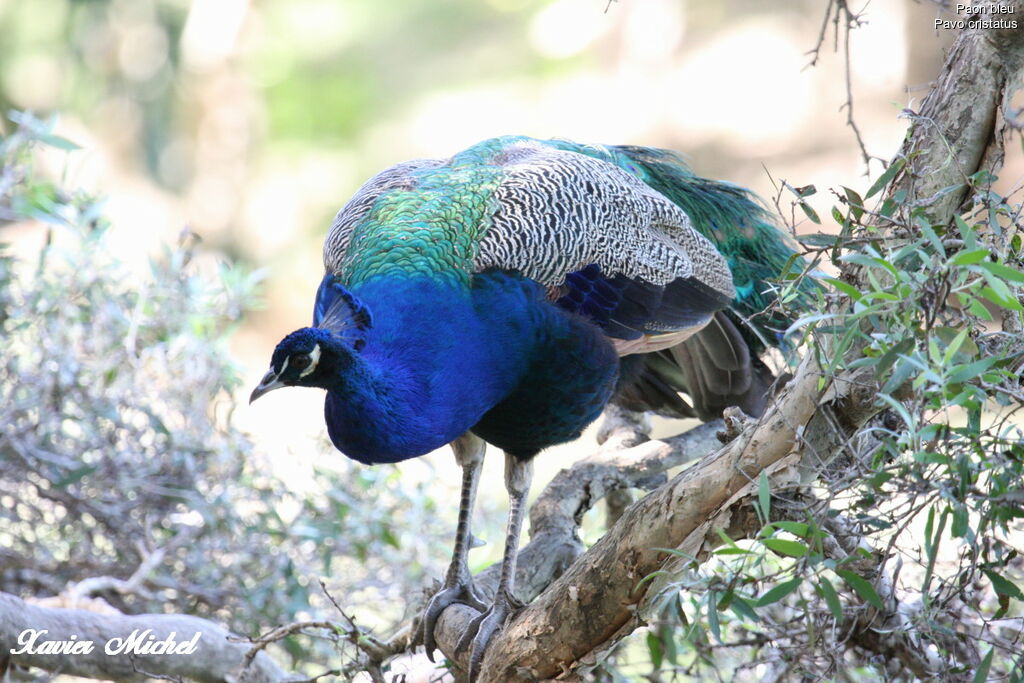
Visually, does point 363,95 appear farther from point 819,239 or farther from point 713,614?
point 713,614

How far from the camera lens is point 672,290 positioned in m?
2.86

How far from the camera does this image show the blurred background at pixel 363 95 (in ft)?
26.0

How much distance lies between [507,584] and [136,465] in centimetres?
128

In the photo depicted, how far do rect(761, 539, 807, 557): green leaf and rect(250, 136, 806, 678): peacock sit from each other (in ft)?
2.50

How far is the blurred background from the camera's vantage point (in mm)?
7926

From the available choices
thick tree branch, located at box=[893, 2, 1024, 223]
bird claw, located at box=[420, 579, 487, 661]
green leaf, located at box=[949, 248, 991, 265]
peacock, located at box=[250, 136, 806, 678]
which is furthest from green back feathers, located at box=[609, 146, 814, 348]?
green leaf, located at box=[949, 248, 991, 265]

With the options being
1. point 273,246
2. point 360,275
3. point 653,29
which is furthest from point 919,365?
point 273,246

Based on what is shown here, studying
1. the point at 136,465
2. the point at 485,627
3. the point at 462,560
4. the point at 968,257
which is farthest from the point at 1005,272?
the point at 136,465

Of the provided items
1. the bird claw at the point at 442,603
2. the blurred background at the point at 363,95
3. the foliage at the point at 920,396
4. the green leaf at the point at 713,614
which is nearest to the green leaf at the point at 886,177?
the foliage at the point at 920,396

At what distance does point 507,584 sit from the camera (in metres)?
2.64

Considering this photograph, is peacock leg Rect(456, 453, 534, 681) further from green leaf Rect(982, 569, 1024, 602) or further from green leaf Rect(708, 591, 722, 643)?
green leaf Rect(982, 569, 1024, 602)

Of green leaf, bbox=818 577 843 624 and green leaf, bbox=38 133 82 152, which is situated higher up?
green leaf, bbox=38 133 82 152

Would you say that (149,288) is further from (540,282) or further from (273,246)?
(273,246)

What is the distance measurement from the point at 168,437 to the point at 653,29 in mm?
6551
